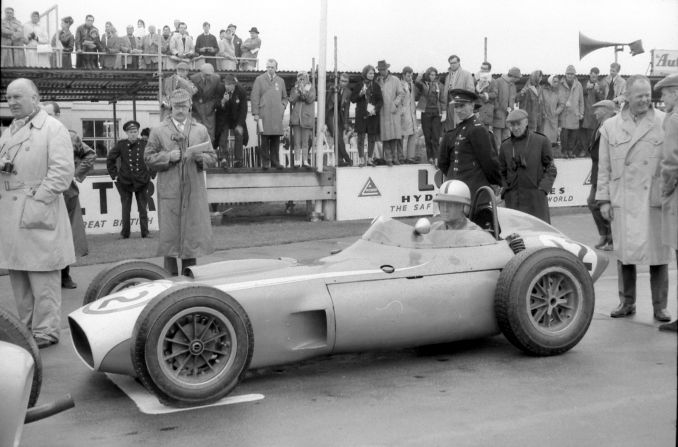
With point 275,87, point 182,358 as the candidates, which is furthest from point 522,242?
point 275,87

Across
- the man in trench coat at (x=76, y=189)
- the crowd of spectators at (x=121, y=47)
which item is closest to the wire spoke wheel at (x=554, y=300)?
the man in trench coat at (x=76, y=189)

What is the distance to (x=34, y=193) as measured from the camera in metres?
6.38

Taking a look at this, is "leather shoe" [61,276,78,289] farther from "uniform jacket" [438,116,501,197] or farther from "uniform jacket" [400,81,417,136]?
"uniform jacket" [400,81,417,136]

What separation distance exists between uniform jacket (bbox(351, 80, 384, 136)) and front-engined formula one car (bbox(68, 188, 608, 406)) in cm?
928

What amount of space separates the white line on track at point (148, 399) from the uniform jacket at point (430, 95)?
38.0ft

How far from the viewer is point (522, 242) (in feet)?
20.1

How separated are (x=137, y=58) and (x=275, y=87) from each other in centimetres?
514

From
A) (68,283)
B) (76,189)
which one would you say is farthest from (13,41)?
(68,283)

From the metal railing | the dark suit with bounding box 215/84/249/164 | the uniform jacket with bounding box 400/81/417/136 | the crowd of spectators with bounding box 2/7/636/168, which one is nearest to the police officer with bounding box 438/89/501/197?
the crowd of spectators with bounding box 2/7/636/168

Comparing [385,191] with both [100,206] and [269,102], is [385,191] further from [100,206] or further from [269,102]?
[100,206]

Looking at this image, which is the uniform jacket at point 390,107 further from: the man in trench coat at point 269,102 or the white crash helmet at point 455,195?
the white crash helmet at point 455,195

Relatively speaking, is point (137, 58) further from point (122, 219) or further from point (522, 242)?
point (522, 242)

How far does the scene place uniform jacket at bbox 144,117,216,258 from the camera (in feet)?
26.5

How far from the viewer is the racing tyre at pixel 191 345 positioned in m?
4.81
